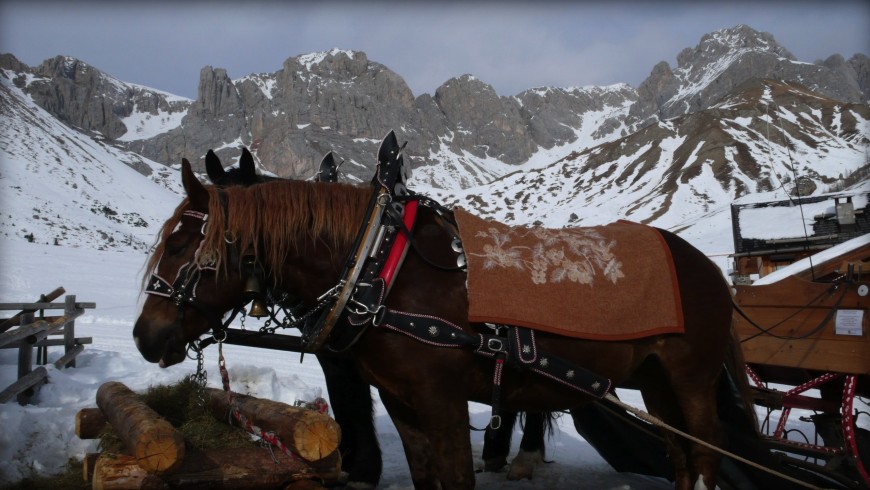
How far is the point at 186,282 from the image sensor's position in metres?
2.75

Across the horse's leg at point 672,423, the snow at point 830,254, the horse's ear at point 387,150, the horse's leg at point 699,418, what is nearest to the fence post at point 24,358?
the horse's ear at point 387,150

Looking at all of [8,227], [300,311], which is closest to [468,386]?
[300,311]

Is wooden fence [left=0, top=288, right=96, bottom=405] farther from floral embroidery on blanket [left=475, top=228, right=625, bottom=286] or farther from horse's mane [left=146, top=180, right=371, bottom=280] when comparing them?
floral embroidery on blanket [left=475, top=228, right=625, bottom=286]

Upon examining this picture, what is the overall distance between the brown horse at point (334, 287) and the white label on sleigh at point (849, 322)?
5.20 feet

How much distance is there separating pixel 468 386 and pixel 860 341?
2.79m

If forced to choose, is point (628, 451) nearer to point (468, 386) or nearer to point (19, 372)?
point (468, 386)

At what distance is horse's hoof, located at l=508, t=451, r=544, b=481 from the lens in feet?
16.9

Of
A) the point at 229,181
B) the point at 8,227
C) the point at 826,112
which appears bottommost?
the point at 229,181

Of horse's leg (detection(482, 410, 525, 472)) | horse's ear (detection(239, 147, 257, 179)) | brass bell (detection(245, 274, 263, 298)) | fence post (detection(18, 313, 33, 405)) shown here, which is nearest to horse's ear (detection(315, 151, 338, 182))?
horse's ear (detection(239, 147, 257, 179))

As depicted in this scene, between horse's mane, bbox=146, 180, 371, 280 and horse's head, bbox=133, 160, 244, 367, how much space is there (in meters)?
0.01

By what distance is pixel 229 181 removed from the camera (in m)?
3.59

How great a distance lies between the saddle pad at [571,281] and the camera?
9.58 ft

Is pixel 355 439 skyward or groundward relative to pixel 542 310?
groundward

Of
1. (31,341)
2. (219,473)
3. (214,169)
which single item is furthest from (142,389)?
(219,473)
